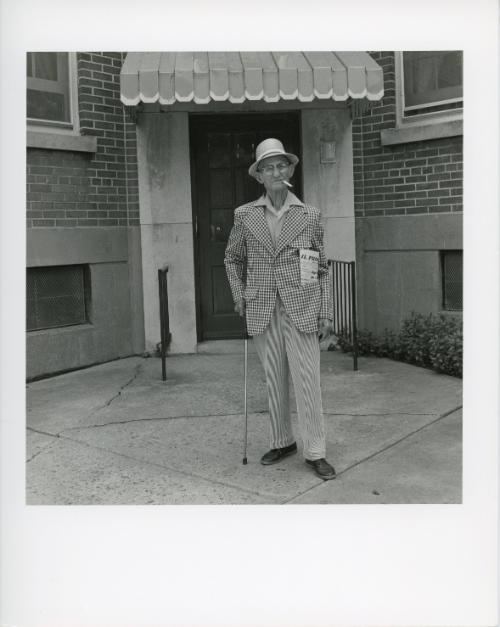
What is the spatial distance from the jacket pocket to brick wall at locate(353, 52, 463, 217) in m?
3.62

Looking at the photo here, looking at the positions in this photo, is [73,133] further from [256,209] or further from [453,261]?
[453,261]

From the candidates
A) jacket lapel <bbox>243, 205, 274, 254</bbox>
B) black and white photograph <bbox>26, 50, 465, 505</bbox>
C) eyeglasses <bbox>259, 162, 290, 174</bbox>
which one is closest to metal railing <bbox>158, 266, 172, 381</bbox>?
black and white photograph <bbox>26, 50, 465, 505</bbox>

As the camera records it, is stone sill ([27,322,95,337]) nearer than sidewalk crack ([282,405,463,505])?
No

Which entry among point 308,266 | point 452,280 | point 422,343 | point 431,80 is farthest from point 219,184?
point 308,266

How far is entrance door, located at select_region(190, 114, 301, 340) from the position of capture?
26.5 ft

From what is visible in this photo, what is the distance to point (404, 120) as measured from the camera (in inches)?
303

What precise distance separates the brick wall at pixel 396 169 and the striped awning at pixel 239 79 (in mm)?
1457

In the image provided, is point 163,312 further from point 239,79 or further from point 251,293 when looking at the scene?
point 251,293

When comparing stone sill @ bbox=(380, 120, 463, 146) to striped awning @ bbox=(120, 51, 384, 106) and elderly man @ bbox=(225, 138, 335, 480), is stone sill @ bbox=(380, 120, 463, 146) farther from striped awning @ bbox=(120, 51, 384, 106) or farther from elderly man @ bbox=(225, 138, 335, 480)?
elderly man @ bbox=(225, 138, 335, 480)

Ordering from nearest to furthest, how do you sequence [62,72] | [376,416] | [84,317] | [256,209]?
1. [256,209]
2. [376,416]
3. [62,72]
4. [84,317]

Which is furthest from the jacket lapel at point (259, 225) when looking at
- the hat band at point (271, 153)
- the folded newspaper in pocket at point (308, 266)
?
the hat band at point (271, 153)
